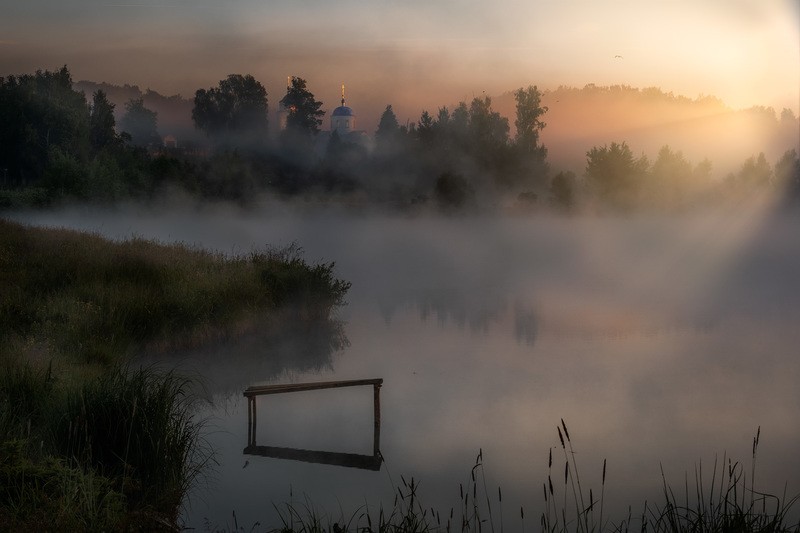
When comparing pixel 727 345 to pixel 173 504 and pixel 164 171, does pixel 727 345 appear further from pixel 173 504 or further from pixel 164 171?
pixel 164 171

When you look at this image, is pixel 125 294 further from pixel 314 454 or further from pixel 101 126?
pixel 101 126

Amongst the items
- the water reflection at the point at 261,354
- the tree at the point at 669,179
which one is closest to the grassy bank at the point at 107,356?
the water reflection at the point at 261,354

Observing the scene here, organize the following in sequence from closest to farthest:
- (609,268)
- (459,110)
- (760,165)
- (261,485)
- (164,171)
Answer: (261,485), (609,268), (164,171), (760,165), (459,110)

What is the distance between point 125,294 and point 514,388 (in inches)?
365

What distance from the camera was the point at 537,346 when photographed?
891 inches

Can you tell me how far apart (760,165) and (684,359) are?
105 m

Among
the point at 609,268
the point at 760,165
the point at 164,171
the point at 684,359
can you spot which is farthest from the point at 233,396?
the point at 760,165

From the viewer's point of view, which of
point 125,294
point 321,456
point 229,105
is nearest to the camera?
point 321,456

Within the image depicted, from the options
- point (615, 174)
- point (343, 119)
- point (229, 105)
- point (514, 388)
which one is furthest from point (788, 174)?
point (514, 388)

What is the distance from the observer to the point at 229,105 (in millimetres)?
125438

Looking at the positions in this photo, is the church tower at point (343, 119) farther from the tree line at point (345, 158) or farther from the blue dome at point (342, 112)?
the tree line at point (345, 158)

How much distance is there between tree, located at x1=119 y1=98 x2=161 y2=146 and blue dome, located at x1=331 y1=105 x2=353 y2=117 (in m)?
49.1

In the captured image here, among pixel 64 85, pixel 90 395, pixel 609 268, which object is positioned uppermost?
pixel 64 85

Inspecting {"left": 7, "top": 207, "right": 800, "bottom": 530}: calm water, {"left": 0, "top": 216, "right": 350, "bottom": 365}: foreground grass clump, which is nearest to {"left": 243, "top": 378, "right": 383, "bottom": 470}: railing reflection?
{"left": 7, "top": 207, "right": 800, "bottom": 530}: calm water
